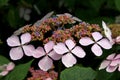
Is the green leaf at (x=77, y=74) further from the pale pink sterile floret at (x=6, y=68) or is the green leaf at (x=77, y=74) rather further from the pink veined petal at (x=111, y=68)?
the pale pink sterile floret at (x=6, y=68)

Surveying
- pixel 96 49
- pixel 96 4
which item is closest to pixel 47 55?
pixel 96 49

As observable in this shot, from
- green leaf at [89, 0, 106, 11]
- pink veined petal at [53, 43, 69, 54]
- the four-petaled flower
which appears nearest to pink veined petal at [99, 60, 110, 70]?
the four-petaled flower

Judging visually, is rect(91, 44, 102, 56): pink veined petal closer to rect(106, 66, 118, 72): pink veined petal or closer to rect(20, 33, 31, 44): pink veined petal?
rect(106, 66, 118, 72): pink veined petal

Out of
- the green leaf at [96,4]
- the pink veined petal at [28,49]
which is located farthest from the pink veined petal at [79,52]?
the green leaf at [96,4]

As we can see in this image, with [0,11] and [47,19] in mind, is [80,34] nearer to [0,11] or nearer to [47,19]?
[47,19]

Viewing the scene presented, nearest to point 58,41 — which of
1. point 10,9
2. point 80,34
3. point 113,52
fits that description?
point 80,34

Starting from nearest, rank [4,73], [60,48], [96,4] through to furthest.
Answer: [60,48] < [4,73] < [96,4]

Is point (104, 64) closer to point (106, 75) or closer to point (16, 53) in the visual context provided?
point (106, 75)
